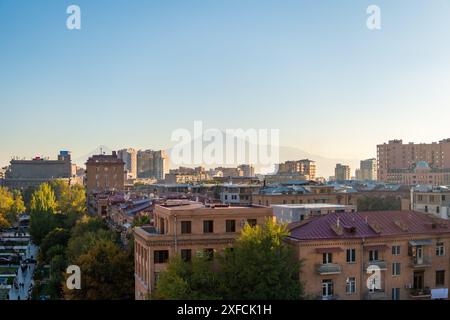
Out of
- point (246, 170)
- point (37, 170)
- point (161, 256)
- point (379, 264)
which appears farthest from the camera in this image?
point (246, 170)

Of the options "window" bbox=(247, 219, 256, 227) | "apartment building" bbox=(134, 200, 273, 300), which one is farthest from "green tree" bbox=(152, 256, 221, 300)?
"window" bbox=(247, 219, 256, 227)

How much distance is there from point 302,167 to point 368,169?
5487 centimetres

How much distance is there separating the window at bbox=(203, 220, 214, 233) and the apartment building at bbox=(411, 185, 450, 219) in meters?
22.4

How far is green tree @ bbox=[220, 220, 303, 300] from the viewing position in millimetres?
19391

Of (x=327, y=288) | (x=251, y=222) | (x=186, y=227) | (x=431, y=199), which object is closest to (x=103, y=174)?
(x=431, y=199)

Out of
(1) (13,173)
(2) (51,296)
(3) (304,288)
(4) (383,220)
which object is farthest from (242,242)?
(1) (13,173)

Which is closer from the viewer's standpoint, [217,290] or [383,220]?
[217,290]

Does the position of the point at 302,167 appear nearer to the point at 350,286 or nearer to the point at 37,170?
the point at 37,170

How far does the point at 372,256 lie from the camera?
76.3 feet

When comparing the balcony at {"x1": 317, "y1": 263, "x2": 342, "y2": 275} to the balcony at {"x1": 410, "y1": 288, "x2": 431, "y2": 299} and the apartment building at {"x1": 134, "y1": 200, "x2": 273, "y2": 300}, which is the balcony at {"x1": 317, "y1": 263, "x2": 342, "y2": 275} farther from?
the balcony at {"x1": 410, "y1": 288, "x2": 431, "y2": 299}

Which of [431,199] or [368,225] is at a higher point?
[368,225]

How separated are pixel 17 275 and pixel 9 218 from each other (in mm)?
31558
